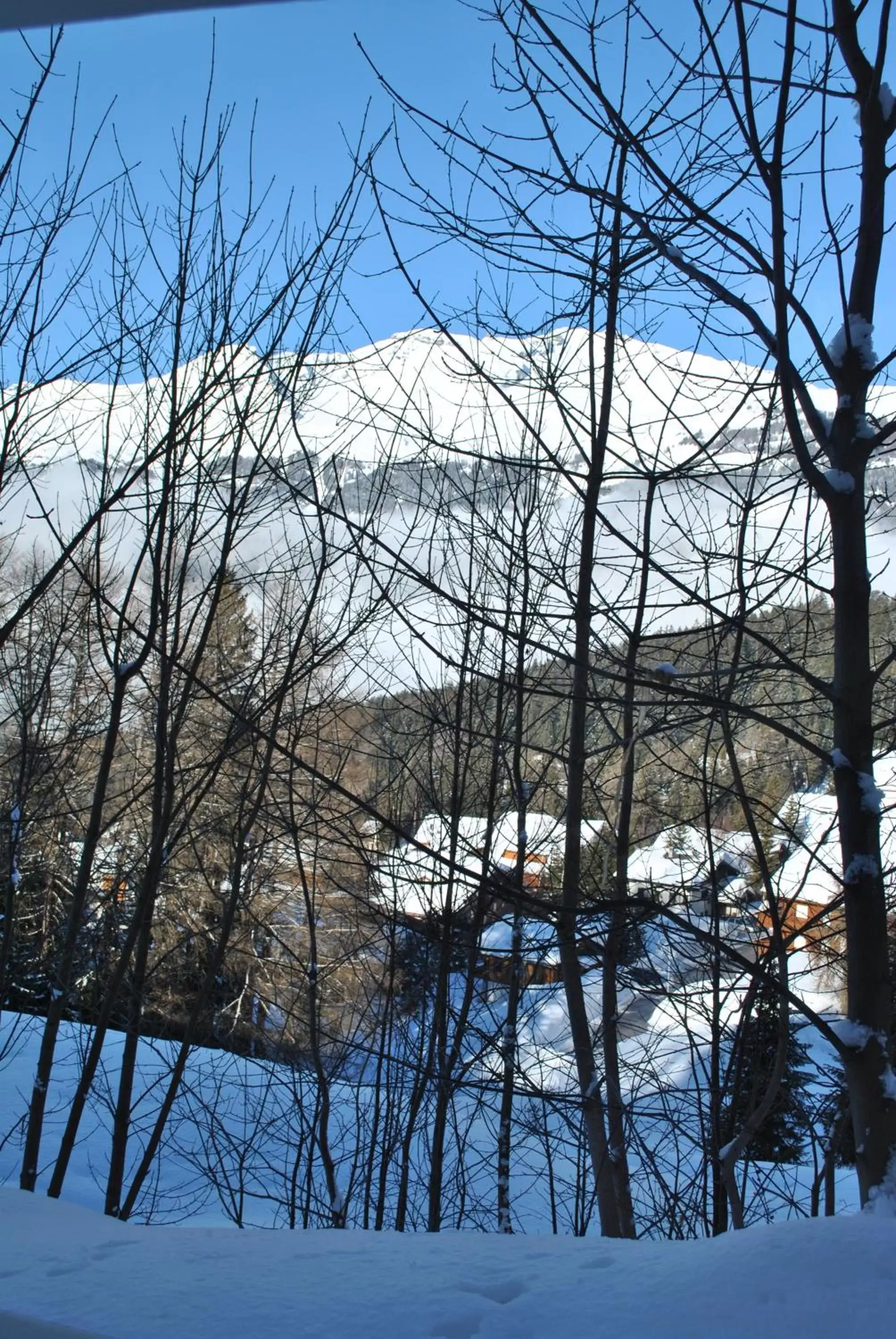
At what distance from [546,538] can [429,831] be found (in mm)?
2359

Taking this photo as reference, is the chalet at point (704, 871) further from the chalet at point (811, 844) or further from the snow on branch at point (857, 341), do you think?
the snow on branch at point (857, 341)

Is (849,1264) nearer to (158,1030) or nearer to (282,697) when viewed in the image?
(282,697)

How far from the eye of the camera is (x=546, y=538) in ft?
15.3

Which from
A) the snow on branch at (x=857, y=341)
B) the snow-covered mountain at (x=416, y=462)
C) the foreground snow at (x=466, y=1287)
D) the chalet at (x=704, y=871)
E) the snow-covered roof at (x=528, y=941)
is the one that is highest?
the snow-covered mountain at (x=416, y=462)

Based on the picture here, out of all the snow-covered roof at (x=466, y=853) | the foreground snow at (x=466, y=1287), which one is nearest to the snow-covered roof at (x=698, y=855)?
the snow-covered roof at (x=466, y=853)

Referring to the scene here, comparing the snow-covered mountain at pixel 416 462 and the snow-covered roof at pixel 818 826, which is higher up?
the snow-covered mountain at pixel 416 462

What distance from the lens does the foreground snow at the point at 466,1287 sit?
123cm

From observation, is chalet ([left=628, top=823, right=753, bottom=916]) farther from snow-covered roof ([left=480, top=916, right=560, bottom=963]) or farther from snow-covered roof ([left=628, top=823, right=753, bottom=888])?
snow-covered roof ([left=480, top=916, right=560, bottom=963])

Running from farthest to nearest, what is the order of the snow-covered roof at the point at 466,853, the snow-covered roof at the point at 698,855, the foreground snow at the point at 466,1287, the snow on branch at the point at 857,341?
the snow-covered roof at the point at 466,853 → the snow-covered roof at the point at 698,855 → the snow on branch at the point at 857,341 → the foreground snow at the point at 466,1287

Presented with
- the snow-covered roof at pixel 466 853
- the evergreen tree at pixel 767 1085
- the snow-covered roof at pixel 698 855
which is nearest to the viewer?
the evergreen tree at pixel 767 1085

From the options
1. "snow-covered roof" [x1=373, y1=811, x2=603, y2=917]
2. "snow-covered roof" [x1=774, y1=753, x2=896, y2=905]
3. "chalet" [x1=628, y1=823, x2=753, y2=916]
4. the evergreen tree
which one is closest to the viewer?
"snow-covered roof" [x1=774, y1=753, x2=896, y2=905]

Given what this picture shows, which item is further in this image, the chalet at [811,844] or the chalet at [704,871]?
the chalet at [704,871]

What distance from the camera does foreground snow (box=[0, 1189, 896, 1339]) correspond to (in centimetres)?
123

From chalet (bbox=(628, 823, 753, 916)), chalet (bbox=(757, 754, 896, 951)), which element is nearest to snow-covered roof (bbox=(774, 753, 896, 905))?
chalet (bbox=(757, 754, 896, 951))
